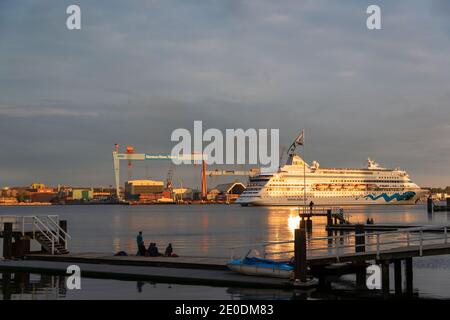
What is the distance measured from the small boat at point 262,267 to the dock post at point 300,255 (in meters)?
0.48

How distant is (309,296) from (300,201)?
127 metres

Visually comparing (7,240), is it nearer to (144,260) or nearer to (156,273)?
(144,260)

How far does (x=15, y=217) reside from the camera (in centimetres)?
3000

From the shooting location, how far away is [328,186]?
152m

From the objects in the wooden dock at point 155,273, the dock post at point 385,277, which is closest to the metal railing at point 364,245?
the dock post at point 385,277

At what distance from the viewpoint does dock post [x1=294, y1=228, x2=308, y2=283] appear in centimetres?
2039

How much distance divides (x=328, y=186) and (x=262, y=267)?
131830 mm

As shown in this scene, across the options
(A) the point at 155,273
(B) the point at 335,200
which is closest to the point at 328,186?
(B) the point at 335,200

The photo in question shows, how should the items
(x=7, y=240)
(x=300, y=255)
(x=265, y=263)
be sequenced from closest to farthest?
1. (x=300, y=255)
2. (x=265, y=263)
3. (x=7, y=240)

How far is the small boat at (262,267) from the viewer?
21.2 metres
